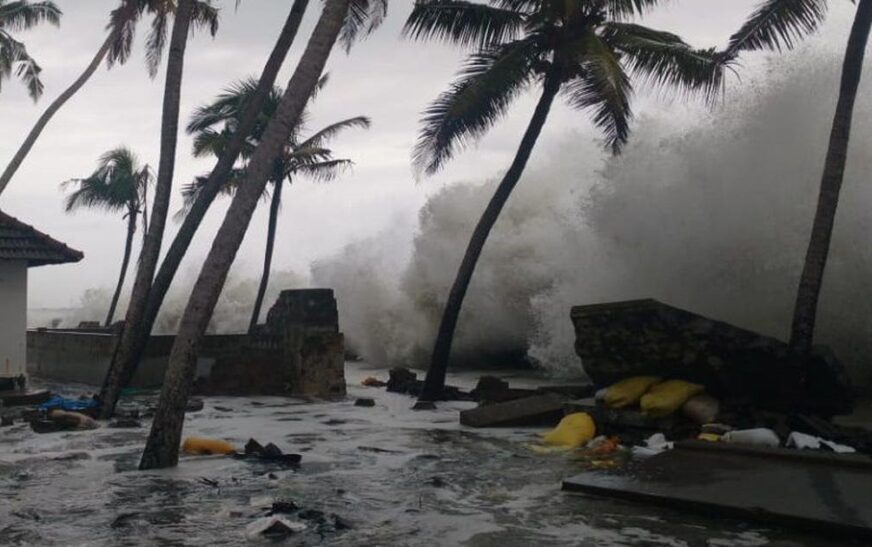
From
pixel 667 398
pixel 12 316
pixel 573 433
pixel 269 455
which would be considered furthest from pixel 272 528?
pixel 12 316

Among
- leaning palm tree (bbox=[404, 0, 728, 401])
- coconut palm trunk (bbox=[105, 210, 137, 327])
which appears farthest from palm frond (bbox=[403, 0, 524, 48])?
coconut palm trunk (bbox=[105, 210, 137, 327])

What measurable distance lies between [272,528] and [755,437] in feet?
16.2

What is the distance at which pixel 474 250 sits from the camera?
15.0 metres

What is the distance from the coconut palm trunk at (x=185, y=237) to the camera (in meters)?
11.6

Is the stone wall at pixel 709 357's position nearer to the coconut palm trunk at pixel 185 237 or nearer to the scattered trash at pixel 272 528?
the scattered trash at pixel 272 528

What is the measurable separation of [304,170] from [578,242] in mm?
8004

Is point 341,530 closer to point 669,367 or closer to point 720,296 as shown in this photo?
point 669,367

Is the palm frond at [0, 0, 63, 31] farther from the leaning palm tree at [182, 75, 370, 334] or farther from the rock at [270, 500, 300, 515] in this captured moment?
the rock at [270, 500, 300, 515]

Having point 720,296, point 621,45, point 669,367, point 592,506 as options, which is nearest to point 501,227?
point 720,296

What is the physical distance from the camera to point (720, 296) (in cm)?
1802

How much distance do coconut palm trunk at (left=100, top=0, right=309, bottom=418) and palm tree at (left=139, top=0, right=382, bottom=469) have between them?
154 inches

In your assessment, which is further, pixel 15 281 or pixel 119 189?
pixel 119 189

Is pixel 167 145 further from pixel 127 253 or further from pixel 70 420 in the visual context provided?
pixel 127 253

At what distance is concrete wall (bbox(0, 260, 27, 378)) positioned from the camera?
13664 mm
